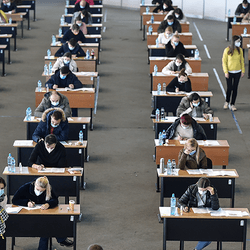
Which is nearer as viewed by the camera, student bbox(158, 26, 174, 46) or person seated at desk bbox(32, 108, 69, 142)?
person seated at desk bbox(32, 108, 69, 142)

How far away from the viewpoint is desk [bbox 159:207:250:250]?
24.2ft

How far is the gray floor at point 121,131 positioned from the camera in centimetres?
858

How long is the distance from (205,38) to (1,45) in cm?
756

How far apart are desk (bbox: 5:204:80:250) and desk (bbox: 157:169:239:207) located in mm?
1751

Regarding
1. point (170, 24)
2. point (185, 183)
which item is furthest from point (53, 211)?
point (170, 24)

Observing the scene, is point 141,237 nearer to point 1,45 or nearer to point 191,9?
point 1,45

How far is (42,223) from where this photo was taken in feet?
24.4

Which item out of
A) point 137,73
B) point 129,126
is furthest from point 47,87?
point 137,73

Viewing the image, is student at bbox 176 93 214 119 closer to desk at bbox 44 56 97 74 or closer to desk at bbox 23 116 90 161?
desk at bbox 23 116 90 161

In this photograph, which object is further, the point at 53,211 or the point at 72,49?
the point at 72,49

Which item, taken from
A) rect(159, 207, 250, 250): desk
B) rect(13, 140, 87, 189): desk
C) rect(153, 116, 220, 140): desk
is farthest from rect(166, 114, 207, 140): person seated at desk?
rect(159, 207, 250, 250): desk

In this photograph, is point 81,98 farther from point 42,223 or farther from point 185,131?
point 42,223

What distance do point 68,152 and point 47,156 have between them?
0.90m

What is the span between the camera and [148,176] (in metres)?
10.3
